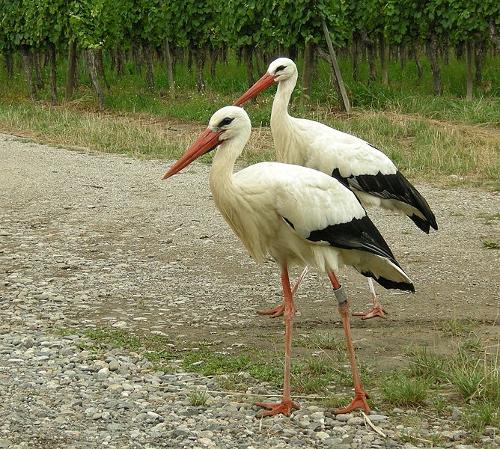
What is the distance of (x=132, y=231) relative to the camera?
33.1 feet

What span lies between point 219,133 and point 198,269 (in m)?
2.95

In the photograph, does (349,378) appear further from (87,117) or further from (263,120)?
(87,117)

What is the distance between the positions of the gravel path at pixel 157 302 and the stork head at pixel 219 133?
139 cm

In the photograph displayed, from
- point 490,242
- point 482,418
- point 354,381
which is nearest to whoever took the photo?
point 482,418

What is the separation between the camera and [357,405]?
5332 mm

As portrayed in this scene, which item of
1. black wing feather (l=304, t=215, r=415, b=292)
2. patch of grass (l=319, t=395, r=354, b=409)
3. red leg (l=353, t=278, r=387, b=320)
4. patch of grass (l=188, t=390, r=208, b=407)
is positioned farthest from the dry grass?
patch of grass (l=188, t=390, r=208, b=407)

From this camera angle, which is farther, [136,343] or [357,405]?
[136,343]

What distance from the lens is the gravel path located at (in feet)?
16.8

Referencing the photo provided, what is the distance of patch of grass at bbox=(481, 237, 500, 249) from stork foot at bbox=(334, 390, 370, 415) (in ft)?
13.7

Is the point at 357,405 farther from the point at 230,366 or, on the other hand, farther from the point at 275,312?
the point at 275,312

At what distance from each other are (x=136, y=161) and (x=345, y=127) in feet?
13.3

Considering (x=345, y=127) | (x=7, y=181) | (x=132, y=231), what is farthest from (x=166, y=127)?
(x=132, y=231)

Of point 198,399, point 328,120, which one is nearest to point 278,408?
point 198,399

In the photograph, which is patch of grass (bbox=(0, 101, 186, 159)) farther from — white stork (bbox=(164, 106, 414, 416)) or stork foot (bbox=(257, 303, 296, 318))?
white stork (bbox=(164, 106, 414, 416))
